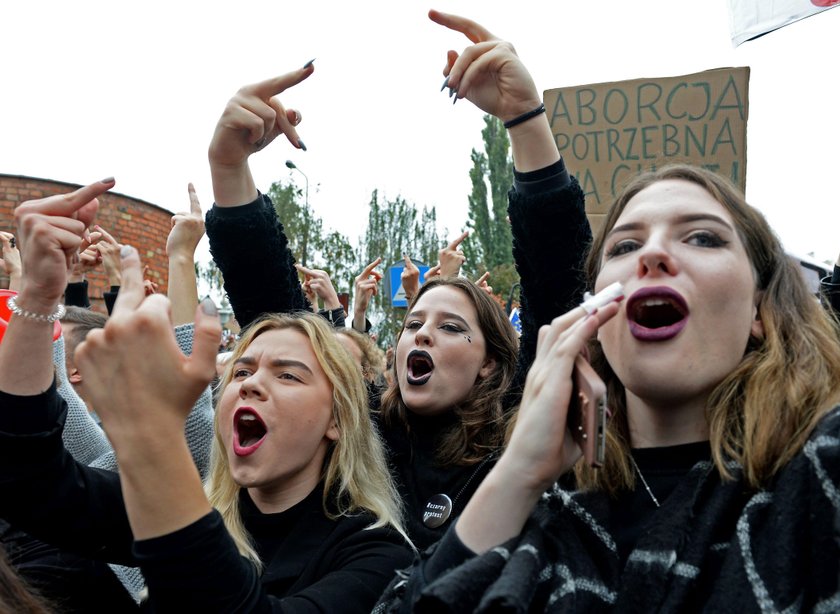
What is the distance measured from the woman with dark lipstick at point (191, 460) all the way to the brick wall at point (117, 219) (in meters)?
5.90

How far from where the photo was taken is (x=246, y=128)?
86.4 inches

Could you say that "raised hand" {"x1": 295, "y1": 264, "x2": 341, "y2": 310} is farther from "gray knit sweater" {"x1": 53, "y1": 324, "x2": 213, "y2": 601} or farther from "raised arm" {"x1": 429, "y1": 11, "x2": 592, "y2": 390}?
"raised arm" {"x1": 429, "y1": 11, "x2": 592, "y2": 390}

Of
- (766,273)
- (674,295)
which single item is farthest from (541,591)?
(766,273)

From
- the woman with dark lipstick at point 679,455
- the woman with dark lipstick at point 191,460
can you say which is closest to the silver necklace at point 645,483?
the woman with dark lipstick at point 679,455

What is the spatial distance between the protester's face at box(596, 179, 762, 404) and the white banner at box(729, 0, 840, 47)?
235cm

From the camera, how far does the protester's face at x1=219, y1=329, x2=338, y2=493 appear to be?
2.11m

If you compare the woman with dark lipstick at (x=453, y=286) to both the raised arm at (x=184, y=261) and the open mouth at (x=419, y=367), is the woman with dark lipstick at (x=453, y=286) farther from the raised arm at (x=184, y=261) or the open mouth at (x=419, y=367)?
the raised arm at (x=184, y=261)

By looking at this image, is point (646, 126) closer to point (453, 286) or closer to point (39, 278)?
point (453, 286)

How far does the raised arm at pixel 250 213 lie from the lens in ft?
7.04

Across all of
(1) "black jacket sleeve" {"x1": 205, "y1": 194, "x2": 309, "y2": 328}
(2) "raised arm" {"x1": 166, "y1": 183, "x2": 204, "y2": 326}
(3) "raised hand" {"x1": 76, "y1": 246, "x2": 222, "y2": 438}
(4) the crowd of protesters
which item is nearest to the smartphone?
(4) the crowd of protesters

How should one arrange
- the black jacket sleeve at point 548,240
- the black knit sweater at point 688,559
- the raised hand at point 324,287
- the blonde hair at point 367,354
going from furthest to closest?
the raised hand at point 324,287, the blonde hair at point 367,354, the black jacket sleeve at point 548,240, the black knit sweater at point 688,559

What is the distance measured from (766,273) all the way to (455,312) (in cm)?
144

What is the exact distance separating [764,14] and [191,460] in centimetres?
338

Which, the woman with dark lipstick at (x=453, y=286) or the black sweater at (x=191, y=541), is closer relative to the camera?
the black sweater at (x=191, y=541)
